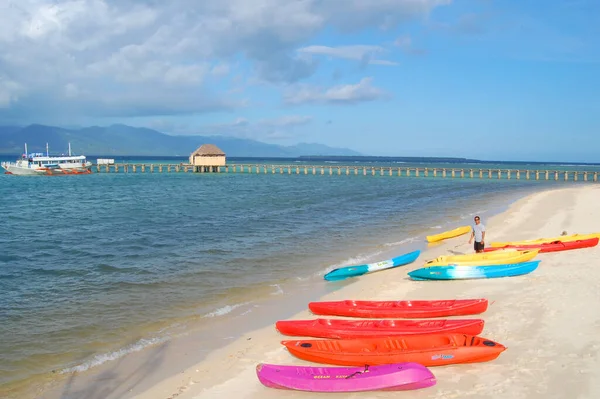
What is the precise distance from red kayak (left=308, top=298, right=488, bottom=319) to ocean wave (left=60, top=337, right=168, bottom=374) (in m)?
3.70

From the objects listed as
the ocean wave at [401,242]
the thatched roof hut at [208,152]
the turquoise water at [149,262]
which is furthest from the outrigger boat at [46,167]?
the ocean wave at [401,242]

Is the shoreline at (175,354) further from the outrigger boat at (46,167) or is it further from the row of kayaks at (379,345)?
the outrigger boat at (46,167)

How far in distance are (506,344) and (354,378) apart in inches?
128

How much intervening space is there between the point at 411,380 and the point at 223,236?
53.2 feet

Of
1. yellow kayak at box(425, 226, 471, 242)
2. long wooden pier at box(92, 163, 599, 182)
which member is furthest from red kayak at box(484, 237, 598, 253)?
long wooden pier at box(92, 163, 599, 182)

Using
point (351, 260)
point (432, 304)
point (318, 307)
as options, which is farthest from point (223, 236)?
point (432, 304)

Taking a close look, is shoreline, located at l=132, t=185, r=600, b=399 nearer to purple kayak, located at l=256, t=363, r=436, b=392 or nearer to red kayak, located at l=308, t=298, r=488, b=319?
purple kayak, located at l=256, t=363, r=436, b=392

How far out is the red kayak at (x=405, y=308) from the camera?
10.4 metres

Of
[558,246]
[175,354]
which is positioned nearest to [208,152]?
[558,246]

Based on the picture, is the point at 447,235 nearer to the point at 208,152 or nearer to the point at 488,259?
the point at 488,259

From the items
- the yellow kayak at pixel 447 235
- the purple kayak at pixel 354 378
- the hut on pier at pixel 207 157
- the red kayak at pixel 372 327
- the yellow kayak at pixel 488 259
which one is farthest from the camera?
the hut on pier at pixel 207 157

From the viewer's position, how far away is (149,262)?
17.2 metres

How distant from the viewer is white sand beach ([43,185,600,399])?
7121 millimetres

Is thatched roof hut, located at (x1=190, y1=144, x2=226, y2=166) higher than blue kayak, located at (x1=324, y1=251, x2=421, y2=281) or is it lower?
higher
